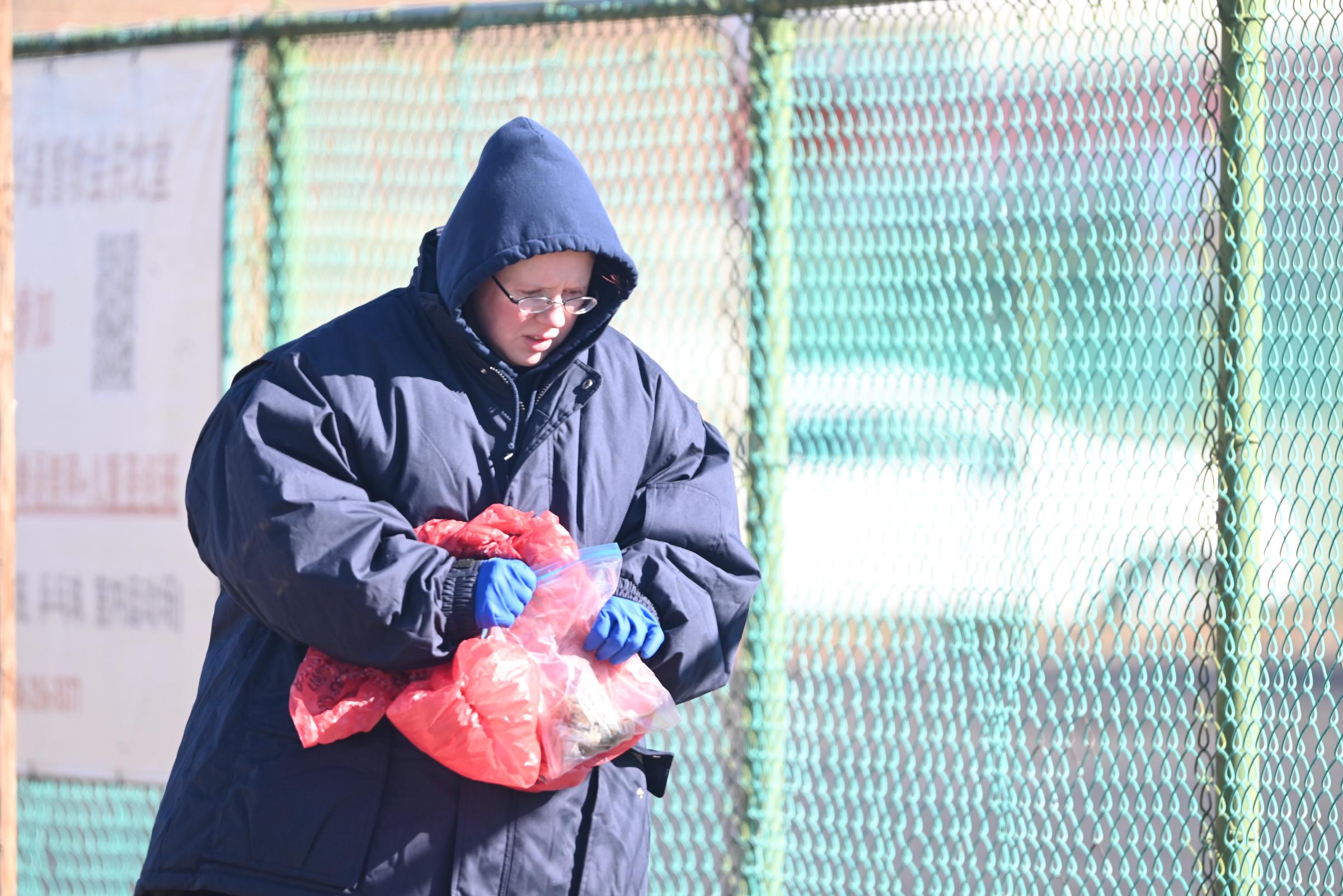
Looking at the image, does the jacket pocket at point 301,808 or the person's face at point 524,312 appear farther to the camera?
the person's face at point 524,312

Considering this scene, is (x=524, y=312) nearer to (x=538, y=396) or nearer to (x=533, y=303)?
(x=533, y=303)

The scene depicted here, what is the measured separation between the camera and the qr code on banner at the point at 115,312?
13.6 ft

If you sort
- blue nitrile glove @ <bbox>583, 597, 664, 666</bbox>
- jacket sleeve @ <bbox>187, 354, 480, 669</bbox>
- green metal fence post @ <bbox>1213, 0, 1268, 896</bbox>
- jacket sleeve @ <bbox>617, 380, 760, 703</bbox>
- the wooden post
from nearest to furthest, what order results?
jacket sleeve @ <bbox>187, 354, 480, 669</bbox> → blue nitrile glove @ <bbox>583, 597, 664, 666</bbox> → jacket sleeve @ <bbox>617, 380, 760, 703</bbox> → the wooden post → green metal fence post @ <bbox>1213, 0, 1268, 896</bbox>

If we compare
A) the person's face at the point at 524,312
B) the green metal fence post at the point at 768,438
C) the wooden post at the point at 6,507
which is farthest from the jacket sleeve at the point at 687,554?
the wooden post at the point at 6,507

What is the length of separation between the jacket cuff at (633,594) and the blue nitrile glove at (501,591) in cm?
17

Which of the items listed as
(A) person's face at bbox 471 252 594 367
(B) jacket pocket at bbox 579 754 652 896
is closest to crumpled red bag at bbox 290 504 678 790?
(B) jacket pocket at bbox 579 754 652 896

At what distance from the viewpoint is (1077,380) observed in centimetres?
329

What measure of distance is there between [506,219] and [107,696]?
8.19ft

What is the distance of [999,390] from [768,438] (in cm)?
56

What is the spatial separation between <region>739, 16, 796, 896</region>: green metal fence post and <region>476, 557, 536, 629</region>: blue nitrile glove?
133cm

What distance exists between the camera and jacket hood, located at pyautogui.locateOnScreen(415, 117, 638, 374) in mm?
2311

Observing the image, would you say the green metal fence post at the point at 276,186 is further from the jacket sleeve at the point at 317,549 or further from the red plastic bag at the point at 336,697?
the red plastic bag at the point at 336,697

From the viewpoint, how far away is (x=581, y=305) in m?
2.43

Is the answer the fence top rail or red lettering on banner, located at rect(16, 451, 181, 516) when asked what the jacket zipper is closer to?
the fence top rail
